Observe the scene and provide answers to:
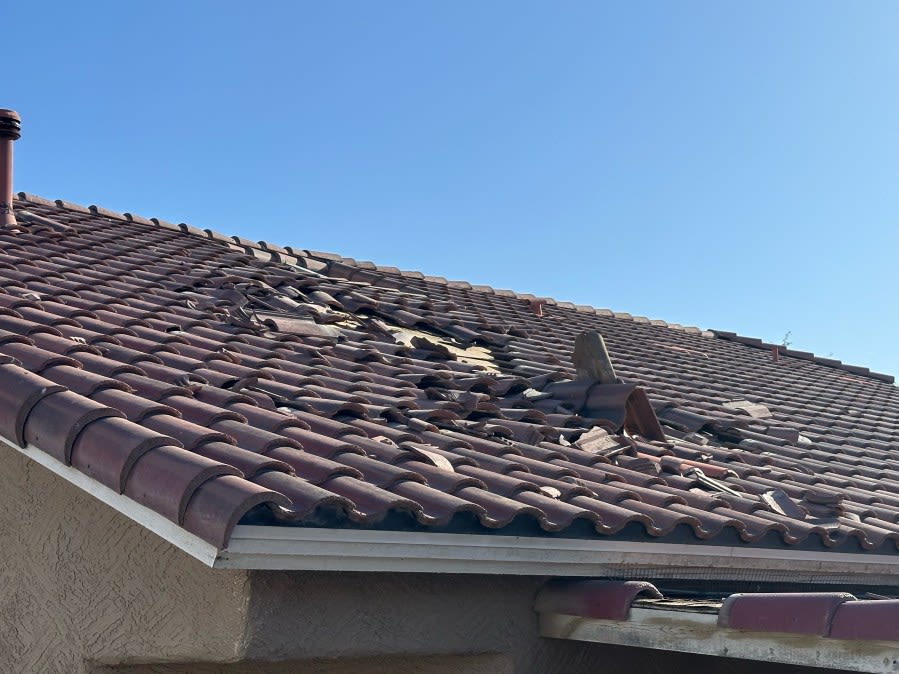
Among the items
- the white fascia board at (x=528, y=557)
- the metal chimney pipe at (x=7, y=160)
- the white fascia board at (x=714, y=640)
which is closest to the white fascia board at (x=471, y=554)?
the white fascia board at (x=528, y=557)

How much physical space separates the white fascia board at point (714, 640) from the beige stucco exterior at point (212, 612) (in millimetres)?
228

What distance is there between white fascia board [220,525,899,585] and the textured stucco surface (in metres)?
0.30

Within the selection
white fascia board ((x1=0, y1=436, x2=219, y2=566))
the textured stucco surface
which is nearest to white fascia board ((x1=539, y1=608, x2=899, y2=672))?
the textured stucco surface

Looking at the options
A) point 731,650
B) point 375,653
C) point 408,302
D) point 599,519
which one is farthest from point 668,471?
point 408,302

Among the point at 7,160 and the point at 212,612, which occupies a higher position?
the point at 7,160

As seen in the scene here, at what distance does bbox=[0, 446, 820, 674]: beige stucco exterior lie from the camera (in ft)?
10.6

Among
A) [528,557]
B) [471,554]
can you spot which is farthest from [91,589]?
[528,557]

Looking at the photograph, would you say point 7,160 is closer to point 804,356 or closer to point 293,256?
point 293,256

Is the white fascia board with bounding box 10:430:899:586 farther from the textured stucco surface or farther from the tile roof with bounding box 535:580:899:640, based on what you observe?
the textured stucco surface

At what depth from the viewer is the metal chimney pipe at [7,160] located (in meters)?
7.66

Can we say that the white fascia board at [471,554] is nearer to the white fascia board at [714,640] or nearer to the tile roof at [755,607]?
the tile roof at [755,607]

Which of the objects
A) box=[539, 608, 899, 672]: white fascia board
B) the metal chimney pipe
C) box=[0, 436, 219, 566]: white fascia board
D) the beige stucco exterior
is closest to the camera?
box=[0, 436, 219, 566]: white fascia board

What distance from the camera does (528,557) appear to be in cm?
359

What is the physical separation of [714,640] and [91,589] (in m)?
2.28
